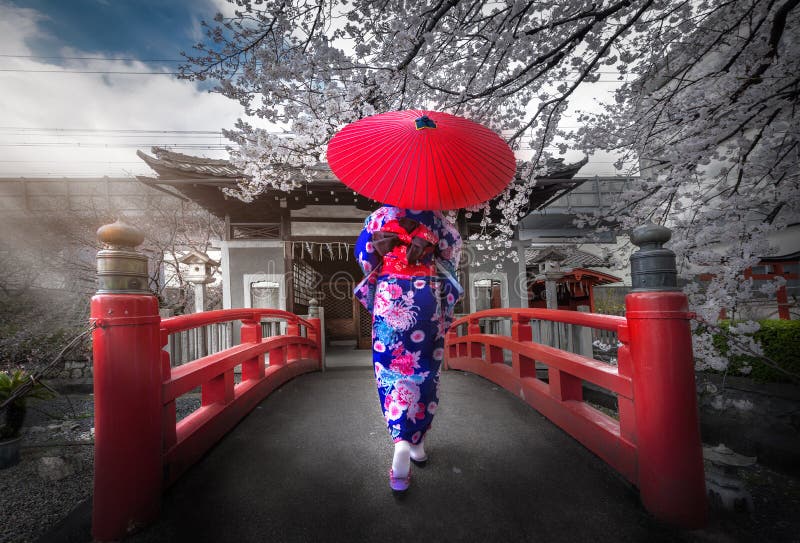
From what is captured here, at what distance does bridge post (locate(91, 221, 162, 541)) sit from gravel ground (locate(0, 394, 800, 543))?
36cm

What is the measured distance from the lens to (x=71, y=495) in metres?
3.00

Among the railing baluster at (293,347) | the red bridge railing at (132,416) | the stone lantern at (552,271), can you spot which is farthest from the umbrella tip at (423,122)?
the stone lantern at (552,271)

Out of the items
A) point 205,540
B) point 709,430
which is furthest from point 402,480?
point 709,430

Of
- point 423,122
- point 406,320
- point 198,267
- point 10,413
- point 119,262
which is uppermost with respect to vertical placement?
point 423,122

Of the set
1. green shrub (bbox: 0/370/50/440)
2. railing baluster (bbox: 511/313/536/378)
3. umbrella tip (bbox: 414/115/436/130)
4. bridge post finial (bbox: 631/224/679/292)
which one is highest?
umbrella tip (bbox: 414/115/436/130)

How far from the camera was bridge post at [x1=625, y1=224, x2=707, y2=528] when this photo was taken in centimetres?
150

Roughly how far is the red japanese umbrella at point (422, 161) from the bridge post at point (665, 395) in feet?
2.96

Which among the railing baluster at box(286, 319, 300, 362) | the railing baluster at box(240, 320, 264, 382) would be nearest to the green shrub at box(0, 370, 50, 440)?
the railing baluster at box(240, 320, 264, 382)

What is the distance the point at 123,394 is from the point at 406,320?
1.36m

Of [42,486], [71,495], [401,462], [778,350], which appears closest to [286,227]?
[42,486]

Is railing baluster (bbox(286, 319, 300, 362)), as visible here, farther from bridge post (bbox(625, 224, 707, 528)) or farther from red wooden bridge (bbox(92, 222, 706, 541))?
bridge post (bbox(625, 224, 707, 528))

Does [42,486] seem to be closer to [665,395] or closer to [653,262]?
[665,395]

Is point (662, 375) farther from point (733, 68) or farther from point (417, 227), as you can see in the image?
point (733, 68)

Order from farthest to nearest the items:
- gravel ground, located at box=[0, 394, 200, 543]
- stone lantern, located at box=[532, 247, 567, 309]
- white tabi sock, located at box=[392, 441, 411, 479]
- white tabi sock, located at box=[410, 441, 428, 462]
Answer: stone lantern, located at box=[532, 247, 567, 309] < gravel ground, located at box=[0, 394, 200, 543] < white tabi sock, located at box=[410, 441, 428, 462] < white tabi sock, located at box=[392, 441, 411, 479]
